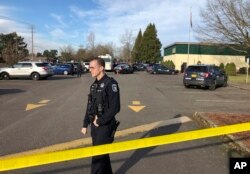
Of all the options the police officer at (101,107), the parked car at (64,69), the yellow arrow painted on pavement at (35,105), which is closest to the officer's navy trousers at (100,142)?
the police officer at (101,107)

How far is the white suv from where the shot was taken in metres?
35.7

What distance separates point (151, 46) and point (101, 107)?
351 feet

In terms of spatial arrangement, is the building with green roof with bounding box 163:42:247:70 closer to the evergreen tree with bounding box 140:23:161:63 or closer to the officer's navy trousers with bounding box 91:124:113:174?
→ the evergreen tree with bounding box 140:23:161:63

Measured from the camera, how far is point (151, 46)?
365ft

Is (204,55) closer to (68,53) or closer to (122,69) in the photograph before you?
(122,69)

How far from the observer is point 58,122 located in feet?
36.7

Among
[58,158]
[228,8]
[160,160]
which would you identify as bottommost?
[160,160]

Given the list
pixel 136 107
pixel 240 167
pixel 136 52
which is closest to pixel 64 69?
pixel 136 107

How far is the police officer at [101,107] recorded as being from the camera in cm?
510

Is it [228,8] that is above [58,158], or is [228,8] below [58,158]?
above

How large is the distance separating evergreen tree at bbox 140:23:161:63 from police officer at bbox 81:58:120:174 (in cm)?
10642

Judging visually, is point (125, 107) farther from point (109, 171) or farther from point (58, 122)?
point (109, 171)

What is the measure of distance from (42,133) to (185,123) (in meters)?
4.33

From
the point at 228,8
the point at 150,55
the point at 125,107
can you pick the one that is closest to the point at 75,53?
the point at 150,55
